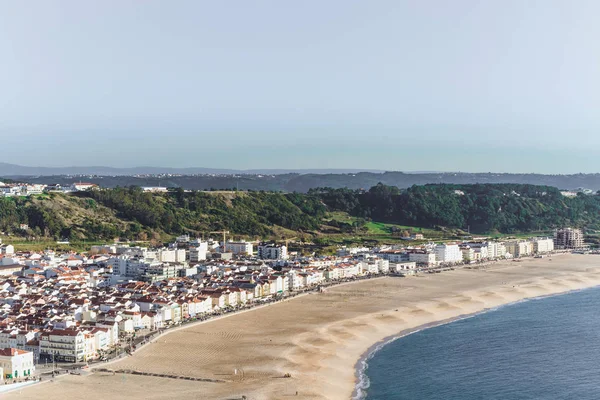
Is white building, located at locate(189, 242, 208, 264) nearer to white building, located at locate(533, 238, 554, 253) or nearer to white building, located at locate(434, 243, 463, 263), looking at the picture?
white building, located at locate(434, 243, 463, 263)

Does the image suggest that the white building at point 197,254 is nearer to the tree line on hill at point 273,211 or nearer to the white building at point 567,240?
the tree line on hill at point 273,211

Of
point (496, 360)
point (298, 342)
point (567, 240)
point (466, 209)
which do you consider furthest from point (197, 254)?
point (466, 209)

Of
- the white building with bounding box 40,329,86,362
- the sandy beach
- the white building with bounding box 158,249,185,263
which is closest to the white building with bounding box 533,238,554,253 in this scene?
the sandy beach

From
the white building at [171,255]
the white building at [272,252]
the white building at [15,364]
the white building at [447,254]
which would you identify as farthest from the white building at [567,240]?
the white building at [15,364]

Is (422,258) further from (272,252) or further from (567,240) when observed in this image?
(567,240)

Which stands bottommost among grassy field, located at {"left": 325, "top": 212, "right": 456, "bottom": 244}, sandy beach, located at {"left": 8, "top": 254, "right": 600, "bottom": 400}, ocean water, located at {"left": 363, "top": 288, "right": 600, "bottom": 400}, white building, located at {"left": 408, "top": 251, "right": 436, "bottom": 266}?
ocean water, located at {"left": 363, "top": 288, "right": 600, "bottom": 400}

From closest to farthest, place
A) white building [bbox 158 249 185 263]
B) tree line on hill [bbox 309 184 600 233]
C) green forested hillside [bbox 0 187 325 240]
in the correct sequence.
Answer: white building [bbox 158 249 185 263], green forested hillside [bbox 0 187 325 240], tree line on hill [bbox 309 184 600 233]

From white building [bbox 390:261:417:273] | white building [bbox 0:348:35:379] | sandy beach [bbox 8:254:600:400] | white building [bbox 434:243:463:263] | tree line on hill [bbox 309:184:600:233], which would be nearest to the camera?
sandy beach [bbox 8:254:600:400]

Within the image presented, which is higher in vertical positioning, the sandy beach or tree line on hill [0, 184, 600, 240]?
tree line on hill [0, 184, 600, 240]

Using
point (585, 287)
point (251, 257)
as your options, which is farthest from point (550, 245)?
point (251, 257)
